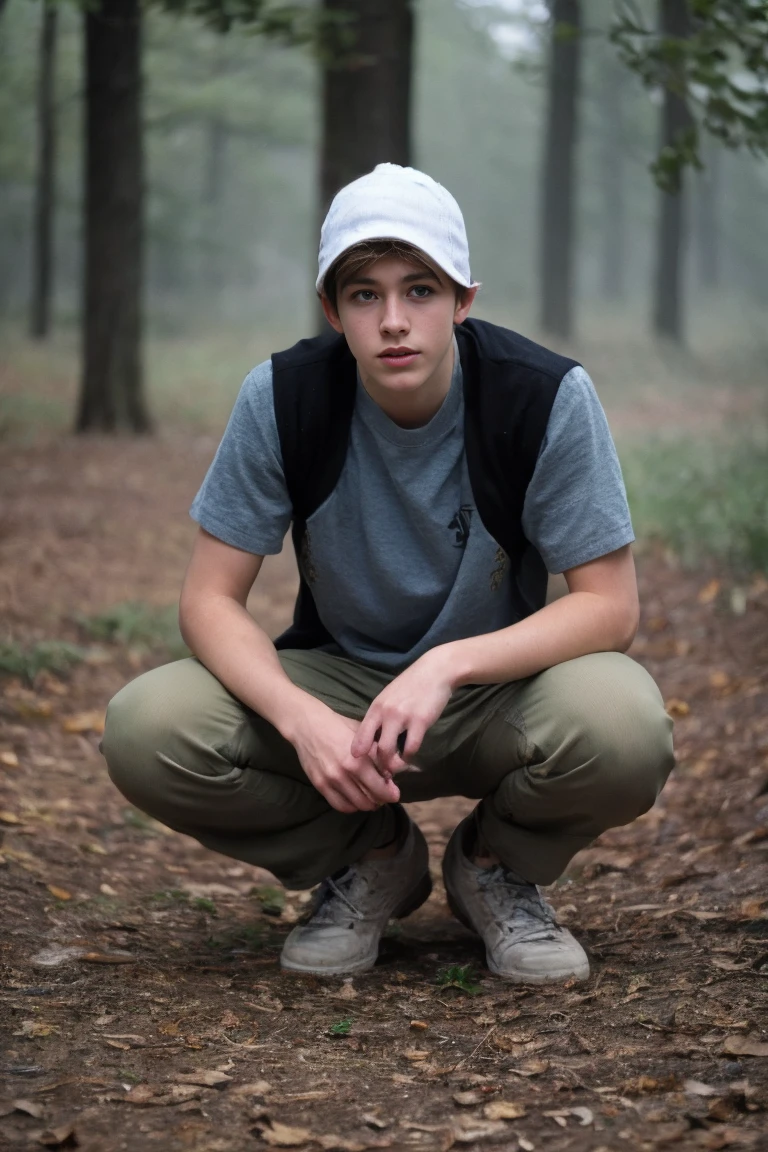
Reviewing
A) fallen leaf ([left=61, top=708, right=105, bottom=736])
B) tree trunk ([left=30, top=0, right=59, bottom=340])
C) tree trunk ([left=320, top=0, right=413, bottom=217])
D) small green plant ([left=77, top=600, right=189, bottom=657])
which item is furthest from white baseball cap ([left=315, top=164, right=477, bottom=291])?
tree trunk ([left=30, top=0, right=59, bottom=340])

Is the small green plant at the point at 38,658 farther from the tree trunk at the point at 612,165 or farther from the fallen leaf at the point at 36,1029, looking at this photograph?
the tree trunk at the point at 612,165

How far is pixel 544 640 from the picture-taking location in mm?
2627

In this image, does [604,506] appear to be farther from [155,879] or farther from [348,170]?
[348,170]

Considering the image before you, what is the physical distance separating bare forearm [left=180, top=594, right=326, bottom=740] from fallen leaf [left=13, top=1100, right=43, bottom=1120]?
32.5 inches

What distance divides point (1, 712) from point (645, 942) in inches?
104

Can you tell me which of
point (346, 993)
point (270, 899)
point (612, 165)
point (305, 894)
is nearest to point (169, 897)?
point (270, 899)

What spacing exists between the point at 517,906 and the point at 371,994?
1.30ft

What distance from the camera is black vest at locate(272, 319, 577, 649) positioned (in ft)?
8.69

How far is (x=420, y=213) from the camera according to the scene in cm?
254

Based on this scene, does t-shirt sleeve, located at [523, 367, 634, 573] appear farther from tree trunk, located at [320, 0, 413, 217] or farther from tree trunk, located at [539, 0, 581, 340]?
tree trunk, located at [539, 0, 581, 340]

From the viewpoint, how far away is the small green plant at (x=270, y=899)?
3455 millimetres

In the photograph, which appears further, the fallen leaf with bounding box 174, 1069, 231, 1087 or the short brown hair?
the short brown hair

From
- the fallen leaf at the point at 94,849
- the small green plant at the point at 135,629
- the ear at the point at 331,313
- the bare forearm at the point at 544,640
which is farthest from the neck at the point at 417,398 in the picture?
the small green plant at the point at 135,629

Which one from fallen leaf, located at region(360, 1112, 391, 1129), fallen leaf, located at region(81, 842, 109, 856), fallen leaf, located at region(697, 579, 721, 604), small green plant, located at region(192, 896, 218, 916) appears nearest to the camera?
fallen leaf, located at region(360, 1112, 391, 1129)
